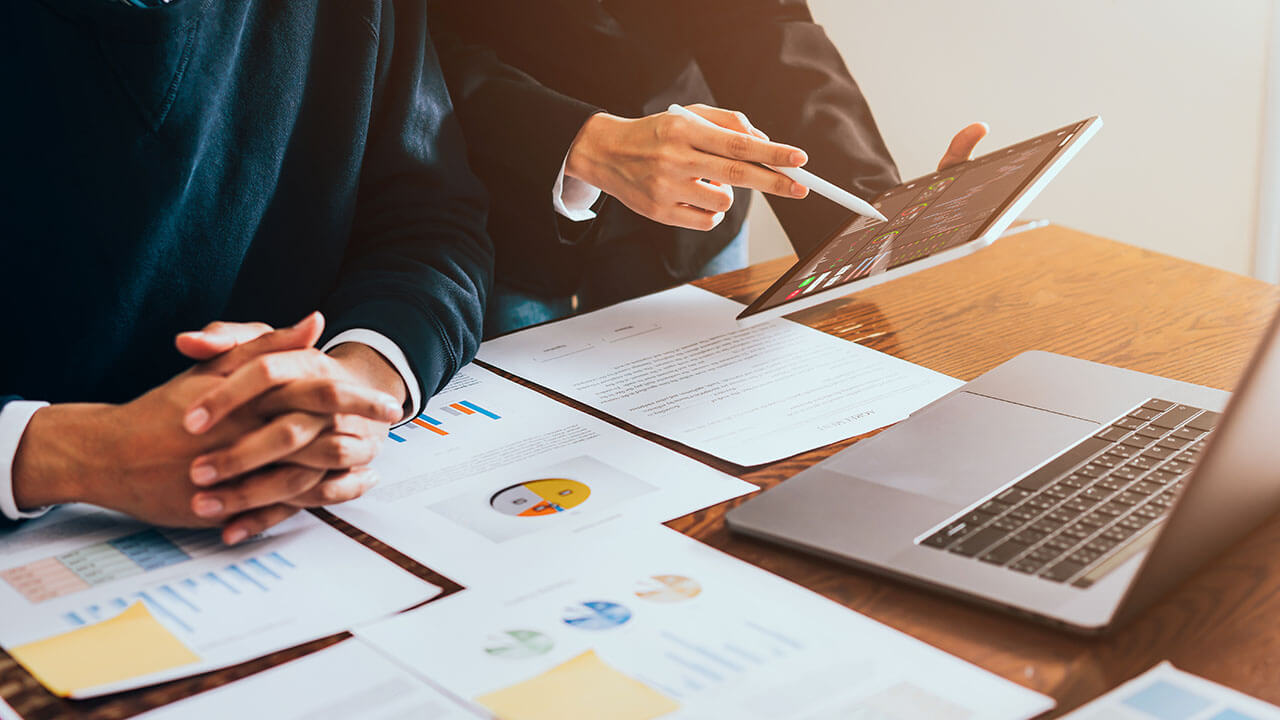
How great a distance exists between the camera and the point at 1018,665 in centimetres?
55

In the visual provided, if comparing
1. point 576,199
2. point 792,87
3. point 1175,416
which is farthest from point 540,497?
point 792,87

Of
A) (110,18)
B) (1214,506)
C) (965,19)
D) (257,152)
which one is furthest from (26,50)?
(965,19)

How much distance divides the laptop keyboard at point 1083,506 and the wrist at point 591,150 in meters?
0.61

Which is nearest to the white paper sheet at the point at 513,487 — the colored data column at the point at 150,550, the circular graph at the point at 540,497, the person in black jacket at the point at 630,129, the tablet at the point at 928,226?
the circular graph at the point at 540,497

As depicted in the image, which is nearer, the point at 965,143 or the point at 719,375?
the point at 719,375

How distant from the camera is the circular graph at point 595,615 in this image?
0.59 metres

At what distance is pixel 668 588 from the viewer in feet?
2.06

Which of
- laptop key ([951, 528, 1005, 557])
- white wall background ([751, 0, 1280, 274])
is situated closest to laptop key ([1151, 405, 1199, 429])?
laptop key ([951, 528, 1005, 557])

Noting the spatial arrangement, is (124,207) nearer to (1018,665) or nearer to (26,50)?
(26,50)

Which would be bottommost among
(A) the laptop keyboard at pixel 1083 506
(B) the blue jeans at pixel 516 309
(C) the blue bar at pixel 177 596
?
(B) the blue jeans at pixel 516 309

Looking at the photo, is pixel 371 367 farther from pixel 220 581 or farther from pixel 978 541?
pixel 978 541

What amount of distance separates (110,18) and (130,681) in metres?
0.51

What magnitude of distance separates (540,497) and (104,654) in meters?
0.28

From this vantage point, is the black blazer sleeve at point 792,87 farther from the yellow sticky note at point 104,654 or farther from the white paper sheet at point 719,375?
the yellow sticky note at point 104,654
